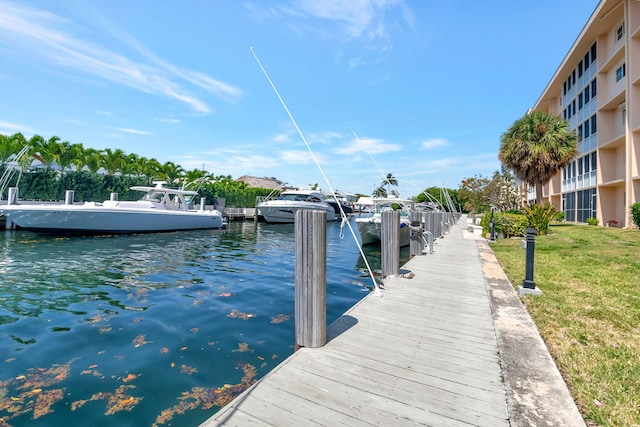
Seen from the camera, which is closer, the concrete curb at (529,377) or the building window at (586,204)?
the concrete curb at (529,377)

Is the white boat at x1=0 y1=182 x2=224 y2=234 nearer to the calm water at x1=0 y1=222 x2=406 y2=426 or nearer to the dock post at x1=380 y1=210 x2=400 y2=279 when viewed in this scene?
the calm water at x1=0 y1=222 x2=406 y2=426

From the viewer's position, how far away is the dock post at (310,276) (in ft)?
11.8

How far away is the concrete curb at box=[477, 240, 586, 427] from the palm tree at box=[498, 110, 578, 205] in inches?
830

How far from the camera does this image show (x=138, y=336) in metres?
4.73

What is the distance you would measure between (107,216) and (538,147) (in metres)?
27.4

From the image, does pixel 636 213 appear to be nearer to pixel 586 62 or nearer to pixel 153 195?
pixel 586 62

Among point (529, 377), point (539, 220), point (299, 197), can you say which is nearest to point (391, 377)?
point (529, 377)

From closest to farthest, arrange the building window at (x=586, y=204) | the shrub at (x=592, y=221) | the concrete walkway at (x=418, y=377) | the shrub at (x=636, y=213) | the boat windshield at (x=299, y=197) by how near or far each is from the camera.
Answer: the concrete walkway at (x=418, y=377), the shrub at (x=636, y=213), the shrub at (x=592, y=221), the building window at (x=586, y=204), the boat windshield at (x=299, y=197)

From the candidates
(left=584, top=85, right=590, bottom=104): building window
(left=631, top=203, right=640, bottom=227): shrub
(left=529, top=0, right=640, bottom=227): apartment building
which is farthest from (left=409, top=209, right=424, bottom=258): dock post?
(left=584, top=85, right=590, bottom=104): building window

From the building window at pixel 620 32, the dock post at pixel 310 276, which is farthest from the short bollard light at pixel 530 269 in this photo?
the building window at pixel 620 32

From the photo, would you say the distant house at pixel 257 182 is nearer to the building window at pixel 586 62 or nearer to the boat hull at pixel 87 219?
the boat hull at pixel 87 219

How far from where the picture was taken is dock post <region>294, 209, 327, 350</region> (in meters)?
3.60

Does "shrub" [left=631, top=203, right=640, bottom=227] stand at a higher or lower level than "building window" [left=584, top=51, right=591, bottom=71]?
lower

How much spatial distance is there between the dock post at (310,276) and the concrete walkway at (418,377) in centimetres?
22
